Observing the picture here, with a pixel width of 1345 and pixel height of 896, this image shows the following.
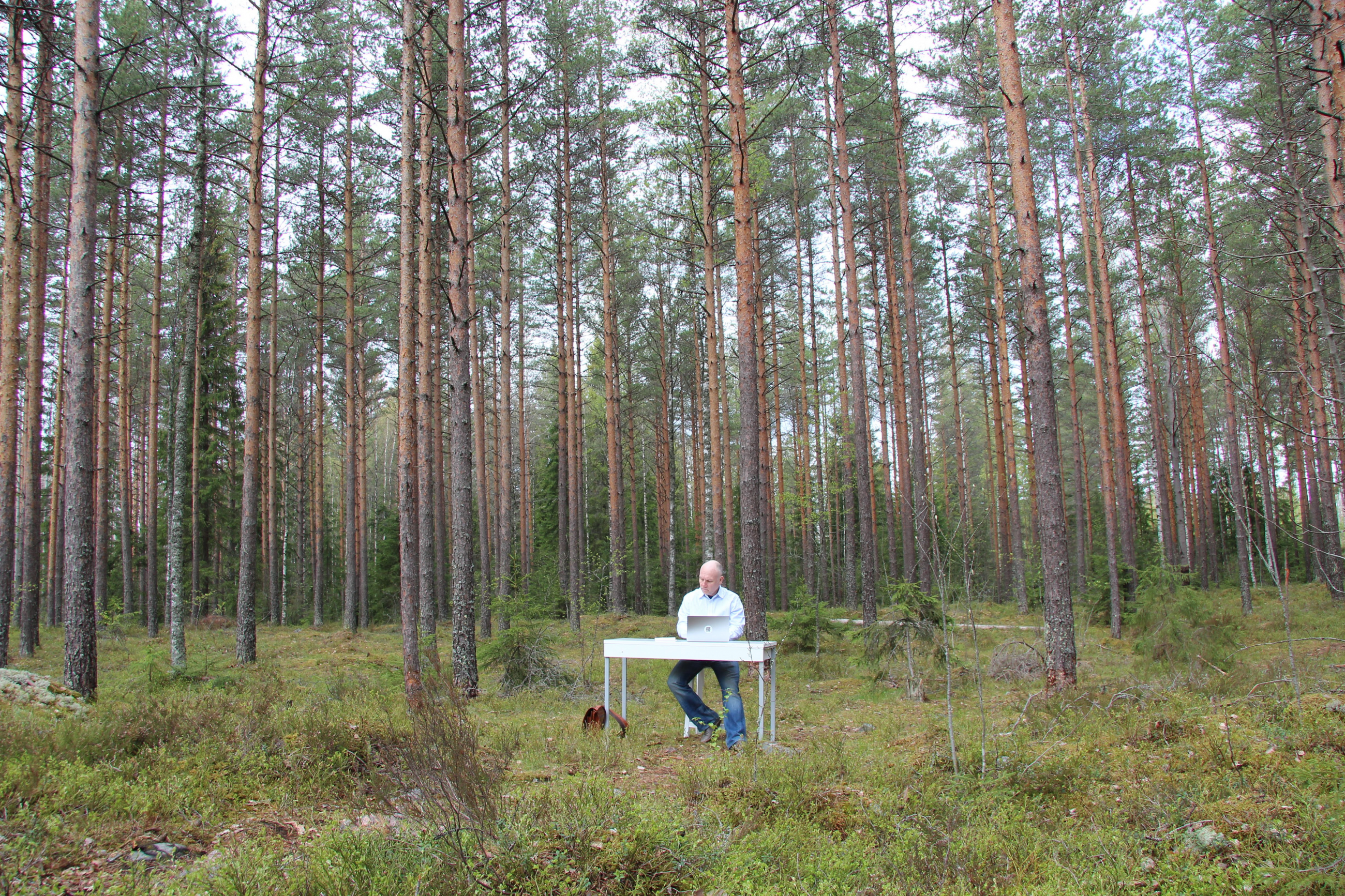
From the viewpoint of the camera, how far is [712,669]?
636 centimetres

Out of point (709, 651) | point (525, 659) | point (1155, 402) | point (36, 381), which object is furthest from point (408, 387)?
point (1155, 402)

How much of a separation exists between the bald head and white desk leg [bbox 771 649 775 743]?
2.33 feet

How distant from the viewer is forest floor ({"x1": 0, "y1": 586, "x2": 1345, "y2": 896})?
118 inches

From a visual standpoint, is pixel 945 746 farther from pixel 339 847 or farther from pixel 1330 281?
pixel 1330 281

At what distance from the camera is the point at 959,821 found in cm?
386

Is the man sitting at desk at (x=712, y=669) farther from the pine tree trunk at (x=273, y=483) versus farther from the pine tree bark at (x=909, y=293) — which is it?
the pine tree trunk at (x=273, y=483)

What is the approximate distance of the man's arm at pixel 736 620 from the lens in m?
6.27

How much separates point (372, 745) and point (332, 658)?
31.2 ft

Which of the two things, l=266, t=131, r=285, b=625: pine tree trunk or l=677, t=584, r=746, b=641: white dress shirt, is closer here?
l=677, t=584, r=746, b=641: white dress shirt

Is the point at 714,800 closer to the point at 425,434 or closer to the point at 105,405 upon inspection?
the point at 425,434

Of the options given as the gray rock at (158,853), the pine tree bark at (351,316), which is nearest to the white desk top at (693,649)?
the gray rock at (158,853)

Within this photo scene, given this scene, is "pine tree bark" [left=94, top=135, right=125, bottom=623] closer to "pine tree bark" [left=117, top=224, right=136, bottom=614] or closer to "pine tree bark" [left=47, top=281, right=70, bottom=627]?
"pine tree bark" [left=117, top=224, right=136, bottom=614]

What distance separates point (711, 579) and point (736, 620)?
413mm

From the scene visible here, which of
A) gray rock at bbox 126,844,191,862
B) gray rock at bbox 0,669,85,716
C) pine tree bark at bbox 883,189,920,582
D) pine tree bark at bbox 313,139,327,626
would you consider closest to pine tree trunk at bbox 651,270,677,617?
pine tree bark at bbox 883,189,920,582
